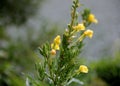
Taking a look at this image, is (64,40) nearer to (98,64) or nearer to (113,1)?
(98,64)

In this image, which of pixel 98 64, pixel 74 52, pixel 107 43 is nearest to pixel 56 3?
pixel 107 43

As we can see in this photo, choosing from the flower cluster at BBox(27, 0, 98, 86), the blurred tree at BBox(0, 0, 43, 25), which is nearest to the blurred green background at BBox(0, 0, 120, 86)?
the blurred tree at BBox(0, 0, 43, 25)

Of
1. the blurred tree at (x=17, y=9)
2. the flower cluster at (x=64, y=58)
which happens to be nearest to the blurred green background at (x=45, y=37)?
the blurred tree at (x=17, y=9)

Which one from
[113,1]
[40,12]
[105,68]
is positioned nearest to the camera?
[105,68]

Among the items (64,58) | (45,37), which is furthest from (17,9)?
(64,58)

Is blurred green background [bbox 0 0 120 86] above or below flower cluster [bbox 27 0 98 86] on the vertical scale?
above

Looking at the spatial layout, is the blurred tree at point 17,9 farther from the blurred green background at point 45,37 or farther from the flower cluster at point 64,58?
the flower cluster at point 64,58

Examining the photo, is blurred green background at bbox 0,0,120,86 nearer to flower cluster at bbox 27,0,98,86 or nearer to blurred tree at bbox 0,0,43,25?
blurred tree at bbox 0,0,43,25
